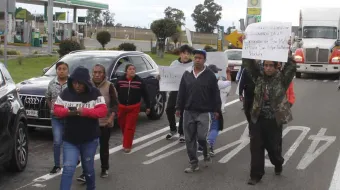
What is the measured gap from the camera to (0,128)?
655 centimetres

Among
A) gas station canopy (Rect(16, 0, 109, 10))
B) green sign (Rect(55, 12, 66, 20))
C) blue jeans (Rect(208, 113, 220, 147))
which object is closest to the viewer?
blue jeans (Rect(208, 113, 220, 147))

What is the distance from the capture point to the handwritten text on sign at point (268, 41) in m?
6.85

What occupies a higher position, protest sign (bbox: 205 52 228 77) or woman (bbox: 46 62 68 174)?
protest sign (bbox: 205 52 228 77)

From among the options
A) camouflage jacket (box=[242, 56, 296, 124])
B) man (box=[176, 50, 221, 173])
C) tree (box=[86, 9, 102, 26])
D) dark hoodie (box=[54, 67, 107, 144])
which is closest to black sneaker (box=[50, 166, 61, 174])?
man (box=[176, 50, 221, 173])

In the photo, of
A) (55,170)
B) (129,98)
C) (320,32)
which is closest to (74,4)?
(320,32)

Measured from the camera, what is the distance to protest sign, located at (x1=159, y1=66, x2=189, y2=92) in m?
9.70

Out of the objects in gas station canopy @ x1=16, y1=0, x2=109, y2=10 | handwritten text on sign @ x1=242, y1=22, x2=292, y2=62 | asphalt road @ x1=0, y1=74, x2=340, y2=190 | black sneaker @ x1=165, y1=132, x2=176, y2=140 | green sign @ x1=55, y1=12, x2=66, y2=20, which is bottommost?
asphalt road @ x1=0, y1=74, x2=340, y2=190

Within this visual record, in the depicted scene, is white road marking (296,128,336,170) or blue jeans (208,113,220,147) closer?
white road marking (296,128,336,170)

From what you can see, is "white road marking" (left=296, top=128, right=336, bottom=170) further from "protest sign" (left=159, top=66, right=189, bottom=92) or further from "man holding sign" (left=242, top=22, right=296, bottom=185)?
"protest sign" (left=159, top=66, right=189, bottom=92)

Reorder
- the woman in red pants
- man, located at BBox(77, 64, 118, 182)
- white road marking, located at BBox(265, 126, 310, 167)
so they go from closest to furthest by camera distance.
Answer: man, located at BBox(77, 64, 118, 182)
white road marking, located at BBox(265, 126, 310, 167)
the woman in red pants

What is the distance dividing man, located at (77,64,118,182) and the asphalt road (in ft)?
0.80

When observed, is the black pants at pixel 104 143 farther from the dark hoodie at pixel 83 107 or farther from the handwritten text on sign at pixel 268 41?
the handwritten text on sign at pixel 268 41

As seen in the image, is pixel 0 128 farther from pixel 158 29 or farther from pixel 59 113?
pixel 158 29

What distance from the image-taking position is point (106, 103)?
7.12 m
